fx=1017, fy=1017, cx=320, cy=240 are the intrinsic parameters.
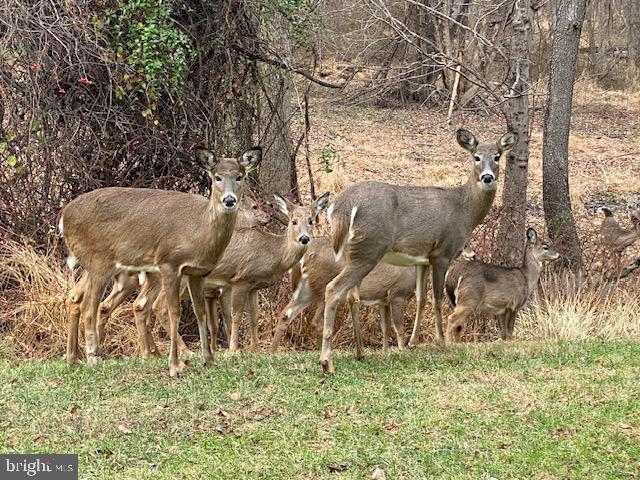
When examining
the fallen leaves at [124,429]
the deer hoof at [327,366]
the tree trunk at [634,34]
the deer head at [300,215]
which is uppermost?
the tree trunk at [634,34]

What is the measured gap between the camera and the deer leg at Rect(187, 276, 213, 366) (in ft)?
27.7

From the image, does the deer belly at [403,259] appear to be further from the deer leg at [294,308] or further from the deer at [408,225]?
the deer leg at [294,308]

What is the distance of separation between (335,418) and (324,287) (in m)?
3.72

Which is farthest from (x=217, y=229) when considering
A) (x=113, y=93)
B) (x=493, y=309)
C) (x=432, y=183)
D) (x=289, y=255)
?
(x=432, y=183)

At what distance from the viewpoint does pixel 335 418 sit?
22.4 feet

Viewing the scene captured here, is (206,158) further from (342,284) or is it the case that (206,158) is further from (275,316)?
(275,316)

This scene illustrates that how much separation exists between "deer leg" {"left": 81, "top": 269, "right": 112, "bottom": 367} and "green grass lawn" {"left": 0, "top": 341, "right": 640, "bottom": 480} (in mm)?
202

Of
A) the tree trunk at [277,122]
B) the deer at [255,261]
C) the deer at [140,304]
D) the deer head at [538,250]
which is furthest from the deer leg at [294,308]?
the deer head at [538,250]

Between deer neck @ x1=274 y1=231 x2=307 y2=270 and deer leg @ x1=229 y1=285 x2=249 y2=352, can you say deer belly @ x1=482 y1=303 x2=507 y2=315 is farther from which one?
deer leg @ x1=229 y1=285 x2=249 y2=352

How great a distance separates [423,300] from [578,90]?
23.8m

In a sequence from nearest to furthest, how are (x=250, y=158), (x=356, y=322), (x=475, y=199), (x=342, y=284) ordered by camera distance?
1. (x=250, y=158)
2. (x=342, y=284)
3. (x=356, y=322)
4. (x=475, y=199)

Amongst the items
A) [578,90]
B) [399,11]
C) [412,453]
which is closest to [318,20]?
[412,453]

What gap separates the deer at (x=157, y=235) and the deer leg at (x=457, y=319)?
11.1ft

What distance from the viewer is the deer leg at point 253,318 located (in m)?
10.3
